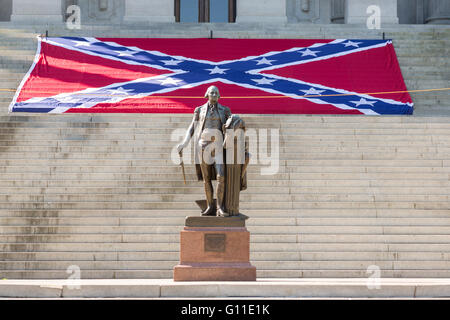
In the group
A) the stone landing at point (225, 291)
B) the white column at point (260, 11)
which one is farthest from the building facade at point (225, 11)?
the stone landing at point (225, 291)

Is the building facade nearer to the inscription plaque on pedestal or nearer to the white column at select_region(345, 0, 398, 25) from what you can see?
the white column at select_region(345, 0, 398, 25)

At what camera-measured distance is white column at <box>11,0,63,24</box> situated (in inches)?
1074

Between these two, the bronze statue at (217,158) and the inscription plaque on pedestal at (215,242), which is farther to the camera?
the bronze statue at (217,158)

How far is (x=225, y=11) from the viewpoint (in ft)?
101

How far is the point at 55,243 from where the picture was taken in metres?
14.3

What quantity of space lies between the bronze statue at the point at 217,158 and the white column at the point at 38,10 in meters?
16.2

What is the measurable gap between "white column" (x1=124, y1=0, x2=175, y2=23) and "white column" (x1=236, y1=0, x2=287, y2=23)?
95.5 inches

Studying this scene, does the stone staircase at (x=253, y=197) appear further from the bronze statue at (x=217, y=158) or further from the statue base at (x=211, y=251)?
the bronze statue at (x=217, y=158)

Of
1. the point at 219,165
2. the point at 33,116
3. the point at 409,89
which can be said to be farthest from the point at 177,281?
the point at 409,89

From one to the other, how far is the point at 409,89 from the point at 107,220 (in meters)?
10.9

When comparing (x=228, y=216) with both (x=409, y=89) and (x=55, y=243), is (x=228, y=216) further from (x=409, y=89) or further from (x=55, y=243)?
(x=409, y=89)

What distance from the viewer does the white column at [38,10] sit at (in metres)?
27.3

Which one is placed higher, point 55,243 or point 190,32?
point 190,32

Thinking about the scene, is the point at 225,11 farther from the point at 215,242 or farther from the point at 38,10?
the point at 215,242
